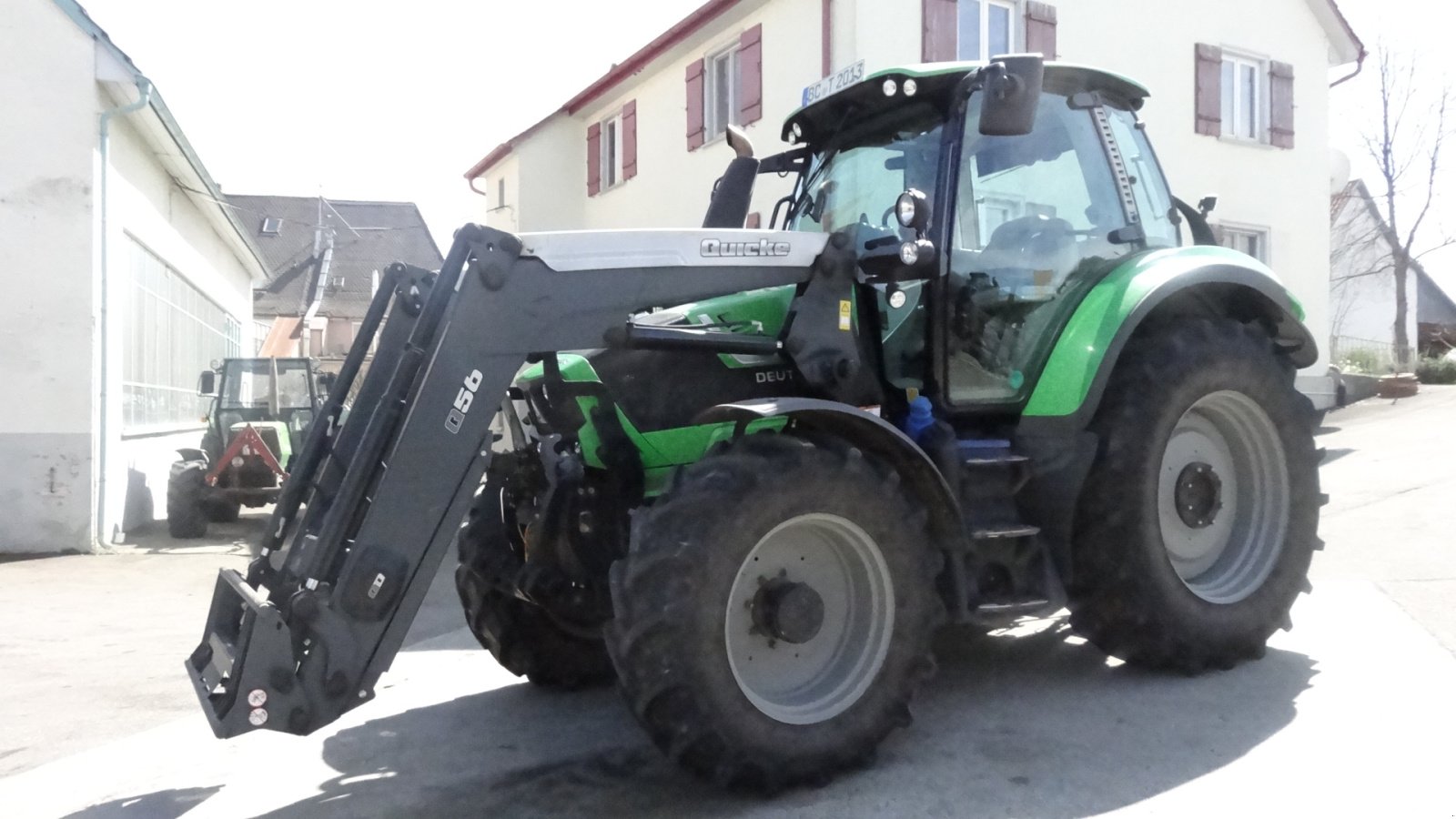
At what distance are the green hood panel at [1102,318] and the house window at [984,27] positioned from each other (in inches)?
373

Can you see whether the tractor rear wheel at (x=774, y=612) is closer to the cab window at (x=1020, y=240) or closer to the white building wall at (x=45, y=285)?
the cab window at (x=1020, y=240)

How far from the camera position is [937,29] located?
13023mm

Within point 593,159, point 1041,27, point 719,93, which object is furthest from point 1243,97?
point 593,159

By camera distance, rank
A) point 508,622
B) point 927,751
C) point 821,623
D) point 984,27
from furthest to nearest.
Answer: point 984,27 → point 508,622 → point 927,751 → point 821,623

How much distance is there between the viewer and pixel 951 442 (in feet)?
14.0

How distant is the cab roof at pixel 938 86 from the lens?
4.68m

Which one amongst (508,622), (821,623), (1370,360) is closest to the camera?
(821,623)

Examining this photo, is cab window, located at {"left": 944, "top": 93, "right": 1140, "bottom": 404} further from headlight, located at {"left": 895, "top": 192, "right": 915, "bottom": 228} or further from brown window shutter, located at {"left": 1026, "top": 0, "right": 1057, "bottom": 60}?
brown window shutter, located at {"left": 1026, "top": 0, "right": 1057, "bottom": 60}

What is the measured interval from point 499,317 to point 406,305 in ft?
1.36

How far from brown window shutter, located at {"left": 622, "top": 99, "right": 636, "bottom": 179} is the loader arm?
1499cm

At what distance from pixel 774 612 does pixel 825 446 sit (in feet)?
1.83

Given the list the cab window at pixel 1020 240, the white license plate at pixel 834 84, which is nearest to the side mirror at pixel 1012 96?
the cab window at pixel 1020 240

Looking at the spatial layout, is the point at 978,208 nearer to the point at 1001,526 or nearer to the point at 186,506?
the point at 1001,526

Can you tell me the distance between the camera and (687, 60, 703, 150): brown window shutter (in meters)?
16.2
